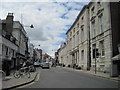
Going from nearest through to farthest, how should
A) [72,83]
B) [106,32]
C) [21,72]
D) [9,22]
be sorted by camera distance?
[72,83] < [21,72] < [106,32] < [9,22]

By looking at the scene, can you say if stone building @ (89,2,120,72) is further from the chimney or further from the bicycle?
the chimney

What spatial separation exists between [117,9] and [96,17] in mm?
6870

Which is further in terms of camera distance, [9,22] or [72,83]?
[9,22]

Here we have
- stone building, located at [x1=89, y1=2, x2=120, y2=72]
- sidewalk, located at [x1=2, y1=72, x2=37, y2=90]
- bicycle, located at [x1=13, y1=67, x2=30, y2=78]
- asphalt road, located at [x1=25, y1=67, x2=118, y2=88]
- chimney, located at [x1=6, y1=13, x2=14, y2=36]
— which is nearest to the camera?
sidewalk, located at [x1=2, y1=72, x2=37, y2=90]

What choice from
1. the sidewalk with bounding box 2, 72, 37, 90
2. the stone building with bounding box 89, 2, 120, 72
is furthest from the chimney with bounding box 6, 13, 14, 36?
the sidewalk with bounding box 2, 72, 37, 90

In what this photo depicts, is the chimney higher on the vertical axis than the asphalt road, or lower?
higher

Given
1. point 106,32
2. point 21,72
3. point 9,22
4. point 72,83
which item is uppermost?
point 9,22

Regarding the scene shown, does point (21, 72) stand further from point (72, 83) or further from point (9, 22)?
point (9, 22)

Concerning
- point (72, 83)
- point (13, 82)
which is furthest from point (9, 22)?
point (72, 83)

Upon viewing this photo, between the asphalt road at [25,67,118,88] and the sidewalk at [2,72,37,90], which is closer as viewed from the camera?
the sidewalk at [2,72,37,90]

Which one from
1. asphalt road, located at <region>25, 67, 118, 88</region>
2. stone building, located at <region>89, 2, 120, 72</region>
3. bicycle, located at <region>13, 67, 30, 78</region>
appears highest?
stone building, located at <region>89, 2, 120, 72</region>

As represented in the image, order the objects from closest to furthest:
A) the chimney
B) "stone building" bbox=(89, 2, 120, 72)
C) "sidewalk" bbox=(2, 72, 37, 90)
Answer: "sidewalk" bbox=(2, 72, 37, 90) < "stone building" bbox=(89, 2, 120, 72) < the chimney

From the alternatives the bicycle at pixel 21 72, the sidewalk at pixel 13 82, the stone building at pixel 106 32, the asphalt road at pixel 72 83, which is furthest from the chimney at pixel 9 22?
the sidewalk at pixel 13 82

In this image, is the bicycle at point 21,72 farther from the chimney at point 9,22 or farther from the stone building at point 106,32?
the chimney at point 9,22
